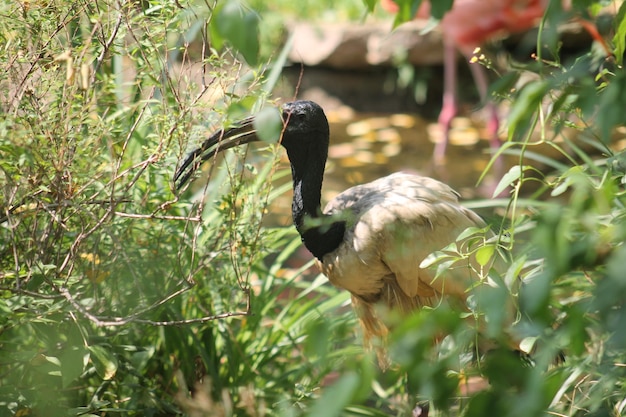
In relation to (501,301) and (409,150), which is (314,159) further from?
(409,150)

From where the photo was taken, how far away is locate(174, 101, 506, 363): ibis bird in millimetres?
2789

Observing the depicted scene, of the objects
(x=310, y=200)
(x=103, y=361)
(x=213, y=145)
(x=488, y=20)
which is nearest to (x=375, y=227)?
(x=310, y=200)

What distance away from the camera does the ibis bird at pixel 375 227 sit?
279cm

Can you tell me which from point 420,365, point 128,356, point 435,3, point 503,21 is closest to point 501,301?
point 420,365

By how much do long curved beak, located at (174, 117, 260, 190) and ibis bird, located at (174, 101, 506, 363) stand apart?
57 mm

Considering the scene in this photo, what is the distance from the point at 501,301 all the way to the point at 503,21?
5.08 m

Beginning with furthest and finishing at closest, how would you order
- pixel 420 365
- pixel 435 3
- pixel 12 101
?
pixel 12 101 < pixel 435 3 < pixel 420 365

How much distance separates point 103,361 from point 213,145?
2.17 feet

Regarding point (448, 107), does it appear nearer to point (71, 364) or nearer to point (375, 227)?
point (375, 227)

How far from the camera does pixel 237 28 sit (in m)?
1.24

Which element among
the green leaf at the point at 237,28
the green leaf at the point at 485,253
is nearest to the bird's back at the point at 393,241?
the green leaf at the point at 485,253

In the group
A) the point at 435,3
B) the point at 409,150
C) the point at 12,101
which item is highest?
the point at 435,3

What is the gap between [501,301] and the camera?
1099 millimetres

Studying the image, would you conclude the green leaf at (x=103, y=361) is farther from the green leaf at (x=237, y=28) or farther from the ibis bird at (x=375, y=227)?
the green leaf at (x=237, y=28)
